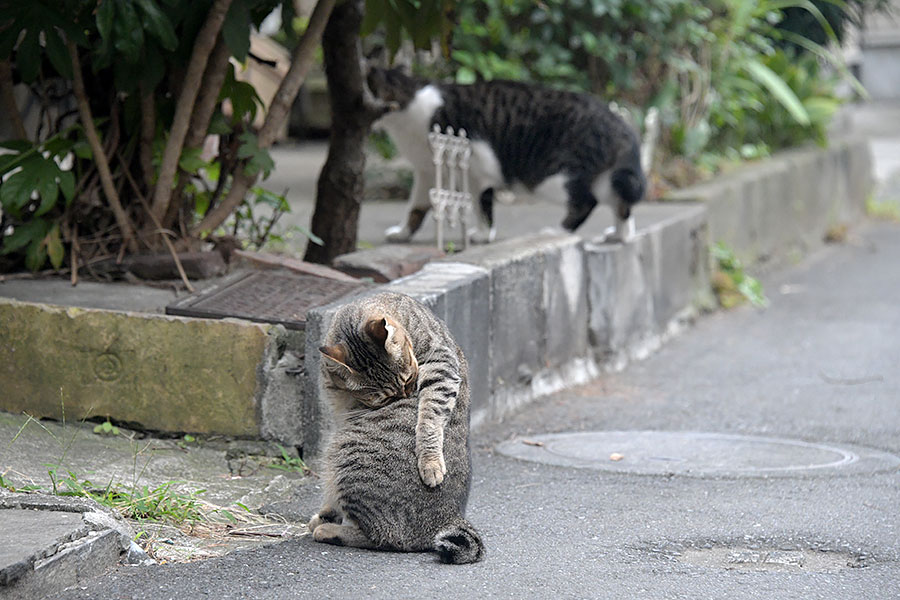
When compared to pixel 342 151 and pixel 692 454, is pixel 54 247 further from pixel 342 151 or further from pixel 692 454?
pixel 692 454

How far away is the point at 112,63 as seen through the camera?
5340 mm

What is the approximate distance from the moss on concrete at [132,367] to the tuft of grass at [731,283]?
18.0ft

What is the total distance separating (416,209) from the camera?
7.39 metres

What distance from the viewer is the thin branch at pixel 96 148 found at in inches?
206

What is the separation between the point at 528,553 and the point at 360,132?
→ 318 cm

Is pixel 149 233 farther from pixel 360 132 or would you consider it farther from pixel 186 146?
pixel 360 132

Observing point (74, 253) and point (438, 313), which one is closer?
point (438, 313)

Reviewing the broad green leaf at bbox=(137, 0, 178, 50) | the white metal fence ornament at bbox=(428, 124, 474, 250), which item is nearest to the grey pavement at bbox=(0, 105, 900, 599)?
the white metal fence ornament at bbox=(428, 124, 474, 250)

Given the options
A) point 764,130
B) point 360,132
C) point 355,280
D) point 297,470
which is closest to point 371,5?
point 360,132

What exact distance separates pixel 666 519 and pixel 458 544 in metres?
0.96

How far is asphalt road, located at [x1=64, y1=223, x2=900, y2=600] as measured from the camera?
3.34 meters

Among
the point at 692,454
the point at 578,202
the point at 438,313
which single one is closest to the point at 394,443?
the point at 438,313

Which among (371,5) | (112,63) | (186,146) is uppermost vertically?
(371,5)

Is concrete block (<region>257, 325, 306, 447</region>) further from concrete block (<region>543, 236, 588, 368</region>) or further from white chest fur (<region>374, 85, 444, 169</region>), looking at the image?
white chest fur (<region>374, 85, 444, 169</region>)
